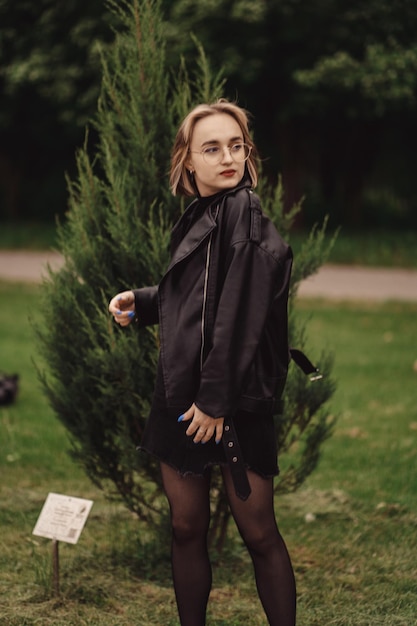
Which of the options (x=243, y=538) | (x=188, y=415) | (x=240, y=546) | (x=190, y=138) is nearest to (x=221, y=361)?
(x=188, y=415)

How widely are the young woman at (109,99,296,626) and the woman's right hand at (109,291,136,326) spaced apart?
22 cm

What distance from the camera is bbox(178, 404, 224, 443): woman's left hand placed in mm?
2861

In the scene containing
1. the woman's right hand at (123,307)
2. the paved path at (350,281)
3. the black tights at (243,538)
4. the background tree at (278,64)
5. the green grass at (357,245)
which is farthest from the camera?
the green grass at (357,245)

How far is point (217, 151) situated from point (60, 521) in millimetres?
1690

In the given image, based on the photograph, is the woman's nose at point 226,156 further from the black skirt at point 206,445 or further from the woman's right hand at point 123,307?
the black skirt at point 206,445

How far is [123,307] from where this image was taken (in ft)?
11.2

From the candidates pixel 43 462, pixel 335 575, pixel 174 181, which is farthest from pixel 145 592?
pixel 43 462

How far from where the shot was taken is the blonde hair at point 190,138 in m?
3.15

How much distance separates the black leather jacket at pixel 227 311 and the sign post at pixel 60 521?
1.06 meters

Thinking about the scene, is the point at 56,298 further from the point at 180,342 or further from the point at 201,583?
the point at 201,583

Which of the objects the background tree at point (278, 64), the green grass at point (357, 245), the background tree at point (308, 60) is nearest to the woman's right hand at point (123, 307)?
the background tree at point (278, 64)

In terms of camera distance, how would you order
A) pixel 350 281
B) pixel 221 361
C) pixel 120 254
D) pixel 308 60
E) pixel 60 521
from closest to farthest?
pixel 221 361 → pixel 60 521 → pixel 120 254 → pixel 350 281 → pixel 308 60

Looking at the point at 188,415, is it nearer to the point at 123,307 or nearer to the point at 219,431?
the point at 219,431

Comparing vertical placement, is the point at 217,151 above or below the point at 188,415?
above
